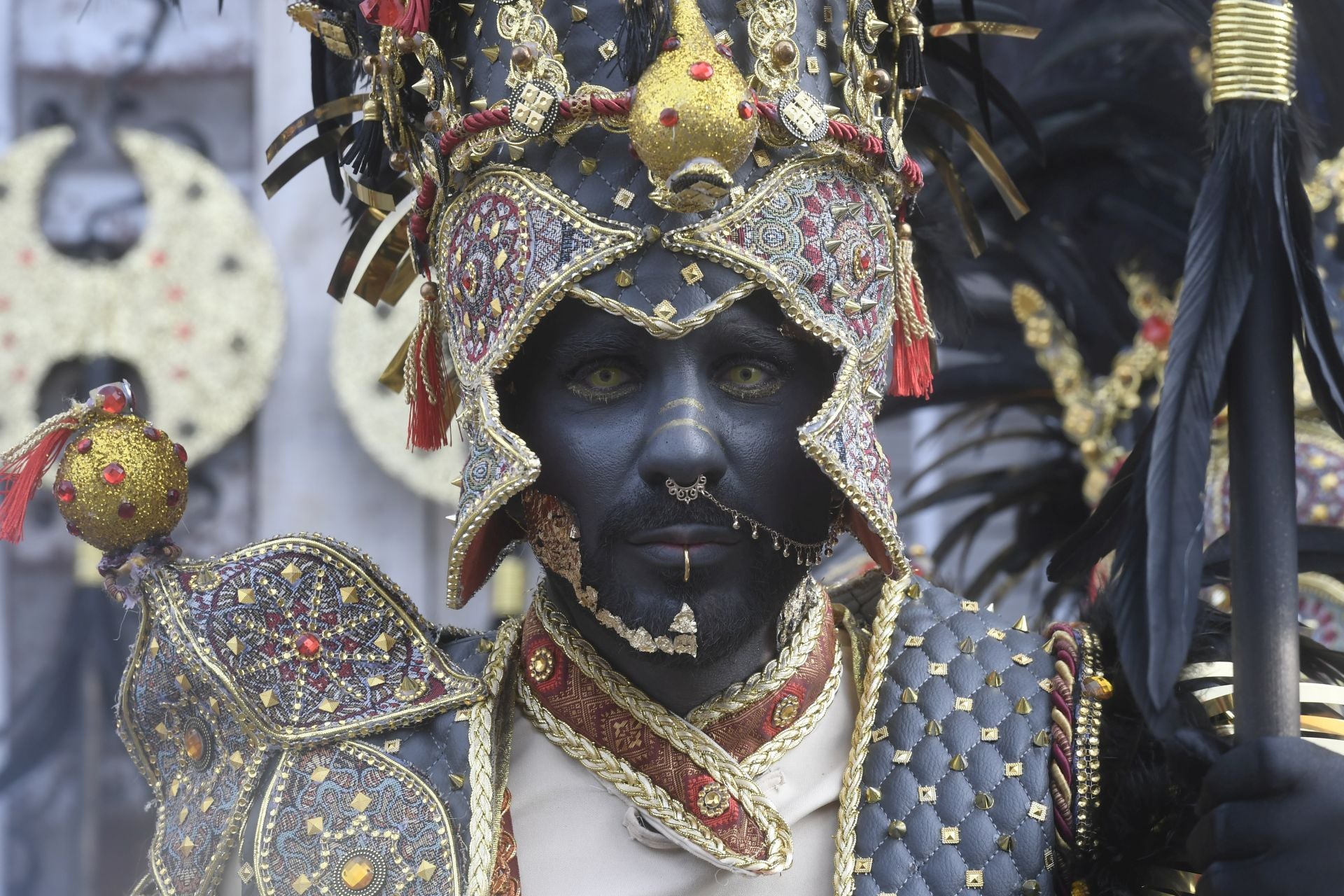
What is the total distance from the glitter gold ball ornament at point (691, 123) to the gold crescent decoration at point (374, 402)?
350 centimetres

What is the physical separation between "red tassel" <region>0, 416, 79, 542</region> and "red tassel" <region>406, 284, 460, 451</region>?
1.48 ft

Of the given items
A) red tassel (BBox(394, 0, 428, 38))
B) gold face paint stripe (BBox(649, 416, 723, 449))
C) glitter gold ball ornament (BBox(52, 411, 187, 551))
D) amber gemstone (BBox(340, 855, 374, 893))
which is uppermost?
red tassel (BBox(394, 0, 428, 38))

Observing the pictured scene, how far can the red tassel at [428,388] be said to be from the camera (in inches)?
99.4

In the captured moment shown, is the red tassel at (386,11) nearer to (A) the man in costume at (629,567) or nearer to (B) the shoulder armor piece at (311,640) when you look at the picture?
(A) the man in costume at (629,567)

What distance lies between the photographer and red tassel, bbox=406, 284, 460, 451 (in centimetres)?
253

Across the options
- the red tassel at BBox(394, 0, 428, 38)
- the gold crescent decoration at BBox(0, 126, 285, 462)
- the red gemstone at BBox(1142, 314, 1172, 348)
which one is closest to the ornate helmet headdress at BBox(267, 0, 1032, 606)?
the red tassel at BBox(394, 0, 428, 38)

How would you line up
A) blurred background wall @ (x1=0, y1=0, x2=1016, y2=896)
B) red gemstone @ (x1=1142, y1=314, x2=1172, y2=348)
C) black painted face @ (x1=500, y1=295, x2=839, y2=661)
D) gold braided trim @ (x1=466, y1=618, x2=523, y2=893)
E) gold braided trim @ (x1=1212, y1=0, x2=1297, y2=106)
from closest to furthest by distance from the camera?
gold braided trim @ (x1=1212, y1=0, x2=1297, y2=106), black painted face @ (x1=500, y1=295, x2=839, y2=661), gold braided trim @ (x1=466, y1=618, x2=523, y2=893), red gemstone @ (x1=1142, y1=314, x2=1172, y2=348), blurred background wall @ (x1=0, y1=0, x2=1016, y2=896)

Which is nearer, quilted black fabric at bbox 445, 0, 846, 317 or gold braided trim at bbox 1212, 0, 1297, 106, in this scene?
gold braided trim at bbox 1212, 0, 1297, 106

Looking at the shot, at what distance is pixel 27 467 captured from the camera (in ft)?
7.53

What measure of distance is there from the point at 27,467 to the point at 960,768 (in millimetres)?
1199

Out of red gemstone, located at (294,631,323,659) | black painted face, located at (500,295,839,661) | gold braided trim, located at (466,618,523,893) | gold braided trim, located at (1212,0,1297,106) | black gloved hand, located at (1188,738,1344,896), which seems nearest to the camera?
black gloved hand, located at (1188,738,1344,896)

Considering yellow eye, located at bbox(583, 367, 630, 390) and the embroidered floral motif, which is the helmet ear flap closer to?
yellow eye, located at bbox(583, 367, 630, 390)

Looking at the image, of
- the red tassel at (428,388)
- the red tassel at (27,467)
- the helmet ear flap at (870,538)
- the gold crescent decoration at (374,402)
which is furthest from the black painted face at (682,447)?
the gold crescent decoration at (374,402)

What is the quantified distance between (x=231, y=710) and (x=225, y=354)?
3418 millimetres
